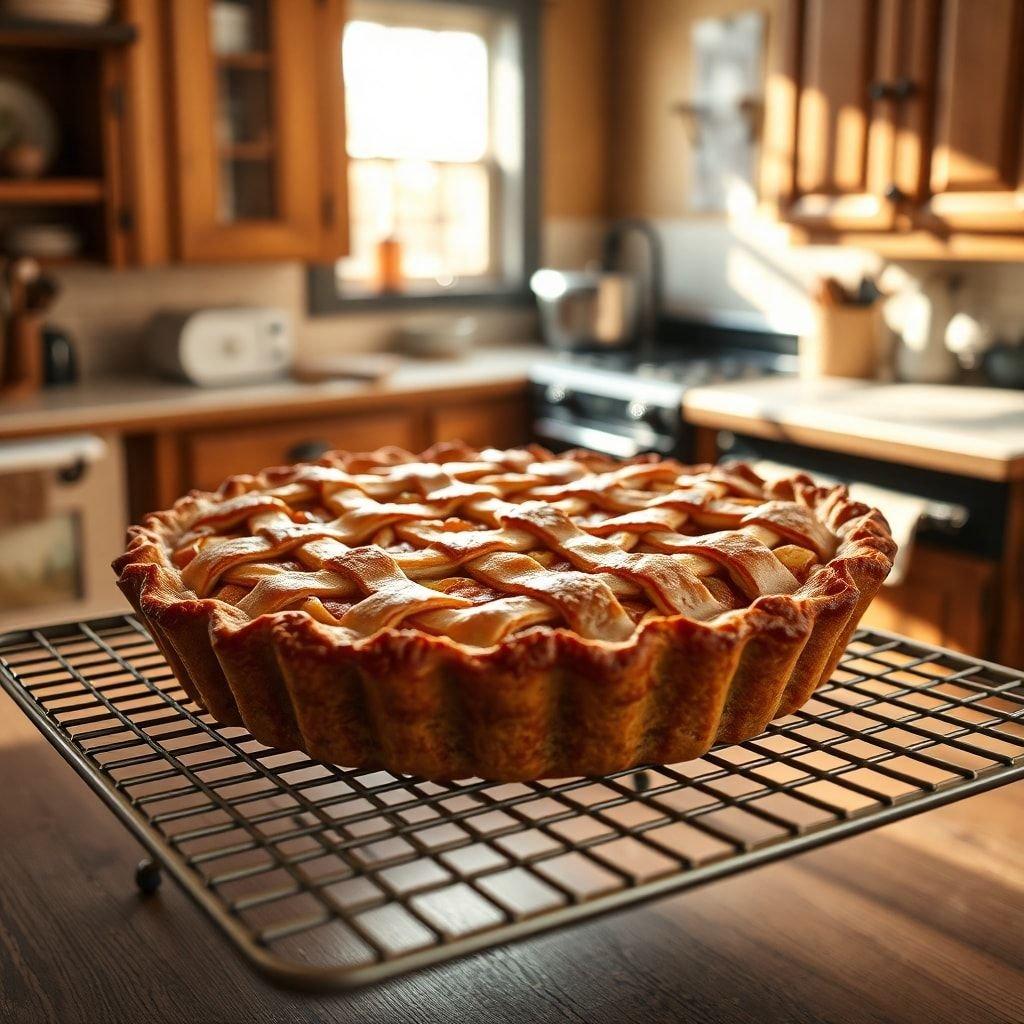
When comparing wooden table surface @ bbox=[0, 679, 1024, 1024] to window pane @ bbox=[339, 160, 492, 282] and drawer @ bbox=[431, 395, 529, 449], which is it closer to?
drawer @ bbox=[431, 395, 529, 449]

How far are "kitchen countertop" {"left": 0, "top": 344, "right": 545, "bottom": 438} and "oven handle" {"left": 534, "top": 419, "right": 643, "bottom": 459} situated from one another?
0.17 m

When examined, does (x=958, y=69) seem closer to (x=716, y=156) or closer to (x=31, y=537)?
(x=716, y=156)

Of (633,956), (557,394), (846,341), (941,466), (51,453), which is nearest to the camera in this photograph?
(633,956)

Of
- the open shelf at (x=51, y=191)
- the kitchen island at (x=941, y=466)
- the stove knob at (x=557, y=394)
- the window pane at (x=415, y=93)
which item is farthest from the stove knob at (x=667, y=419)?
the open shelf at (x=51, y=191)

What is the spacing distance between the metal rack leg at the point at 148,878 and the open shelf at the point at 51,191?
2075 mm

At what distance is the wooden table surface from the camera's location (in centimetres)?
129

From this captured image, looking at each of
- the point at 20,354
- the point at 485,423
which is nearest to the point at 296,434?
the point at 485,423

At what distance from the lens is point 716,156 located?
399cm

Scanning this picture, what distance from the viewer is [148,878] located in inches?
63.2

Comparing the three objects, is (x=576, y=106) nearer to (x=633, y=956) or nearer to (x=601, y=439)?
(x=601, y=439)

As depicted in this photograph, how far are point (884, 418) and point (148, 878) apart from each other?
1879 millimetres

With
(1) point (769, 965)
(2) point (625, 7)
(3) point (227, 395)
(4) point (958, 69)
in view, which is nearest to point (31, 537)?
(3) point (227, 395)

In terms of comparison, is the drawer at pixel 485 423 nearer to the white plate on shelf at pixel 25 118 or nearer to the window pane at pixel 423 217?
the window pane at pixel 423 217

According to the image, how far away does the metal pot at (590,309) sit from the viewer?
3.84 meters
